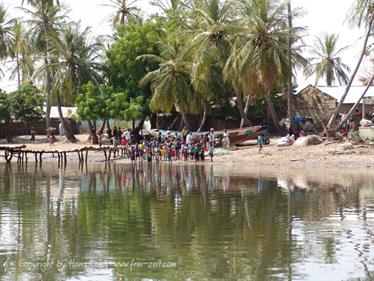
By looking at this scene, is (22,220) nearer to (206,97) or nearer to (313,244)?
(313,244)

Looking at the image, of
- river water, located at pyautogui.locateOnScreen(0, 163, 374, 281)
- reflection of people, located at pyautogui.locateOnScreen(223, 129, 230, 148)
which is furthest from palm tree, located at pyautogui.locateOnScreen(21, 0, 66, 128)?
river water, located at pyautogui.locateOnScreen(0, 163, 374, 281)

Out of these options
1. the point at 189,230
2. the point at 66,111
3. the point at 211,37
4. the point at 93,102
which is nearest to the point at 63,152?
the point at 93,102

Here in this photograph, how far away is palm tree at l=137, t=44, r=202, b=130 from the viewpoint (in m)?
51.2

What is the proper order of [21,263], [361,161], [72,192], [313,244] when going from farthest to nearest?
1. [361,161]
2. [72,192]
3. [313,244]
4. [21,263]

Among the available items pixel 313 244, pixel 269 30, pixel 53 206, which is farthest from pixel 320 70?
pixel 313 244

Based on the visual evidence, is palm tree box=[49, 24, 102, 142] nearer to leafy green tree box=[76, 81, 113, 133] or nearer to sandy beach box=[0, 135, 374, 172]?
leafy green tree box=[76, 81, 113, 133]

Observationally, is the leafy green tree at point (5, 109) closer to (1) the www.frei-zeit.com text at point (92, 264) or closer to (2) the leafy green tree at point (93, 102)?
(2) the leafy green tree at point (93, 102)

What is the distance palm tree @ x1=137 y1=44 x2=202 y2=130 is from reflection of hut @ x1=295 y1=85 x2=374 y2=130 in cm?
763

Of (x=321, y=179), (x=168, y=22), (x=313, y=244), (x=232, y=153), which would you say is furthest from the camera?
(x=168, y=22)

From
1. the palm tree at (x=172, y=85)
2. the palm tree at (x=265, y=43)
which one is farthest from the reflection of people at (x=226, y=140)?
the palm tree at (x=172, y=85)

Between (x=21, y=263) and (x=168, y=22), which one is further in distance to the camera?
(x=168, y=22)

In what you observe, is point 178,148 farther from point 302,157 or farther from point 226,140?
point 302,157

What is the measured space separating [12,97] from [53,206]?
42779 millimetres

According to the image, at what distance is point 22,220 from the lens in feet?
60.0
